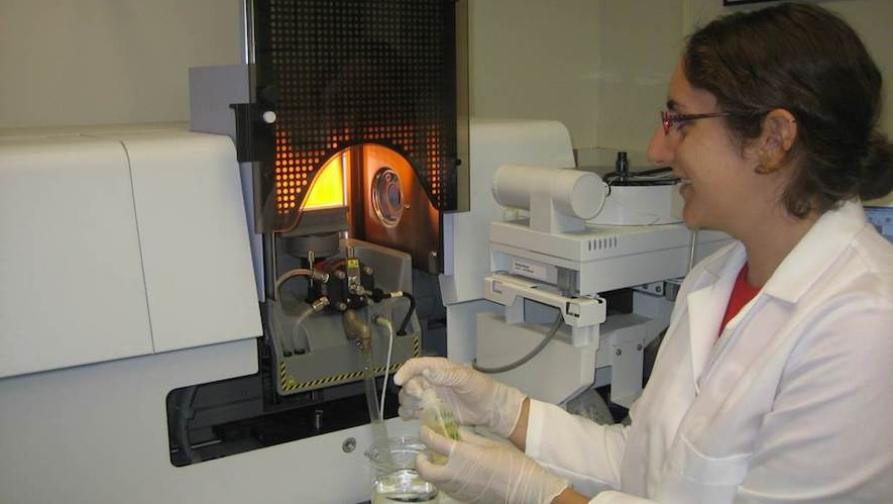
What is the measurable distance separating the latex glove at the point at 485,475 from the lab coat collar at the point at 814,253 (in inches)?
15.9

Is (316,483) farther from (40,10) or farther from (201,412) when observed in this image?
(40,10)

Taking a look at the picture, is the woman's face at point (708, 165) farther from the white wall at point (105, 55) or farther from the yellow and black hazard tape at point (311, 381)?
the white wall at point (105, 55)

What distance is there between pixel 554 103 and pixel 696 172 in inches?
68.5

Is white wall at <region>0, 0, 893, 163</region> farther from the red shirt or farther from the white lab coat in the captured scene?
the white lab coat

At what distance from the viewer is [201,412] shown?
1392 millimetres

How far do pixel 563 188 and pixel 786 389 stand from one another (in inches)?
19.3

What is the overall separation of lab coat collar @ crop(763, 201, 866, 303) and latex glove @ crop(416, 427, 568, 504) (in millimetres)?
403

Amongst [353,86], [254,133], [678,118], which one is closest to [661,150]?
[678,118]

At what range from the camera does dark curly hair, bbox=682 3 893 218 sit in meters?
1.02

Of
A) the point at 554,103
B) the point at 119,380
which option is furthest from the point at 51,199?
Answer: the point at 554,103

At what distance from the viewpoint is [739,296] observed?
48.8 inches

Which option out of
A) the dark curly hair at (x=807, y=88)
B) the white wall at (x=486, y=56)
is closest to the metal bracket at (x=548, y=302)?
the dark curly hair at (x=807, y=88)

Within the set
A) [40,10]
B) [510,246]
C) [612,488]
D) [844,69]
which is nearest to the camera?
[844,69]

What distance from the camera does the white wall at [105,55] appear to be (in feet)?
6.42
